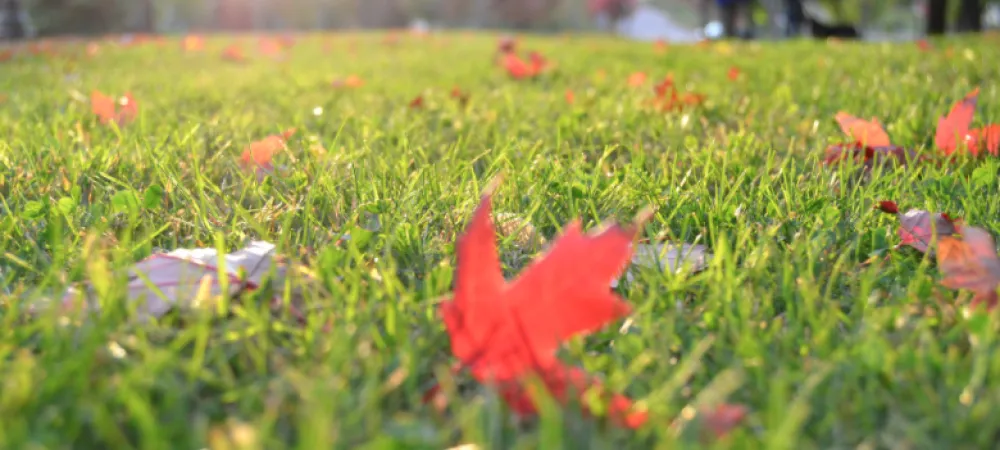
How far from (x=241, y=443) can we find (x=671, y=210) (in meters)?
1.07

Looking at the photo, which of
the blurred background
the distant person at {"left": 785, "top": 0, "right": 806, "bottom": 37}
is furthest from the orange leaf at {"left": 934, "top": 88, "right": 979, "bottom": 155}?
the distant person at {"left": 785, "top": 0, "right": 806, "bottom": 37}

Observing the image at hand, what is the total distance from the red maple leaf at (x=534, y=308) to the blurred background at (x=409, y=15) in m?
14.1

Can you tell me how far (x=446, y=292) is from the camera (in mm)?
1146

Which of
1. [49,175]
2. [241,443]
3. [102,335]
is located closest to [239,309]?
[102,335]

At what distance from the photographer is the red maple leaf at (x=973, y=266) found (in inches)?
41.8

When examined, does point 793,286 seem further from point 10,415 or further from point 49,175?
point 49,175

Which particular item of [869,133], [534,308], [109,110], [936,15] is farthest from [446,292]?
[936,15]

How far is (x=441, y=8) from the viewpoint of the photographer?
4066cm

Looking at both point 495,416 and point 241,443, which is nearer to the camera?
point 241,443

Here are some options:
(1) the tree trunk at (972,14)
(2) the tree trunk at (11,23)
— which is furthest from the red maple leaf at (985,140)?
(2) the tree trunk at (11,23)

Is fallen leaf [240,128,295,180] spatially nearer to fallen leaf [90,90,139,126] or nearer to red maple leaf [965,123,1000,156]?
fallen leaf [90,90,139,126]

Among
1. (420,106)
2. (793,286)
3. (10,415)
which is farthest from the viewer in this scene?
(420,106)

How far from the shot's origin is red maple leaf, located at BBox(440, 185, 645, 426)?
2.64 feet

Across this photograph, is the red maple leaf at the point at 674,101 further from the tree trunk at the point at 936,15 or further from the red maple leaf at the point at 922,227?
the tree trunk at the point at 936,15
